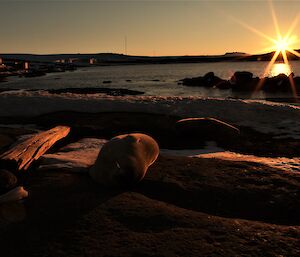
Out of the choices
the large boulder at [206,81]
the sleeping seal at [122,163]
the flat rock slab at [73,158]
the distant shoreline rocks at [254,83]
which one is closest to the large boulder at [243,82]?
the distant shoreline rocks at [254,83]

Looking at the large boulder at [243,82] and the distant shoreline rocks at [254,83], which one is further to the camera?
the large boulder at [243,82]

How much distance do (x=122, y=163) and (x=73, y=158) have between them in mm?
1955

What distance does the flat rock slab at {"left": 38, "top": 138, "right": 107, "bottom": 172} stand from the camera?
276 inches

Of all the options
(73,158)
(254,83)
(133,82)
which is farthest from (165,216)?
(133,82)

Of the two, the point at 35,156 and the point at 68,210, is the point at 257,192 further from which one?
the point at 35,156

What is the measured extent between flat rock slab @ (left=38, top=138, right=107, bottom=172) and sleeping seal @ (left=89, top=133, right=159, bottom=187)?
0.60m

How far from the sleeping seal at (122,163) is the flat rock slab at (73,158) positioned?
0.60m

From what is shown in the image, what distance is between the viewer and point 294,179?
6840 mm

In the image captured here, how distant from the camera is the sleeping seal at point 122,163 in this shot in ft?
20.1

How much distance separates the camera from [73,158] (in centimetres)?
778

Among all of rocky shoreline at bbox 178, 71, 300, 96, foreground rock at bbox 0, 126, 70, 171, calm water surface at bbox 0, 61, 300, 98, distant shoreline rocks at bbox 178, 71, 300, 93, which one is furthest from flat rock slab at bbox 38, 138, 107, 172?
distant shoreline rocks at bbox 178, 71, 300, 93

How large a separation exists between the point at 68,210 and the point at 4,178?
1643mm

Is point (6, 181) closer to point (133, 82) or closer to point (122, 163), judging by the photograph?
point (122, 163)

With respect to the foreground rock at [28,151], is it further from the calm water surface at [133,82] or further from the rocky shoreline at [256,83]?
the rocky shoreline at [256,83]
